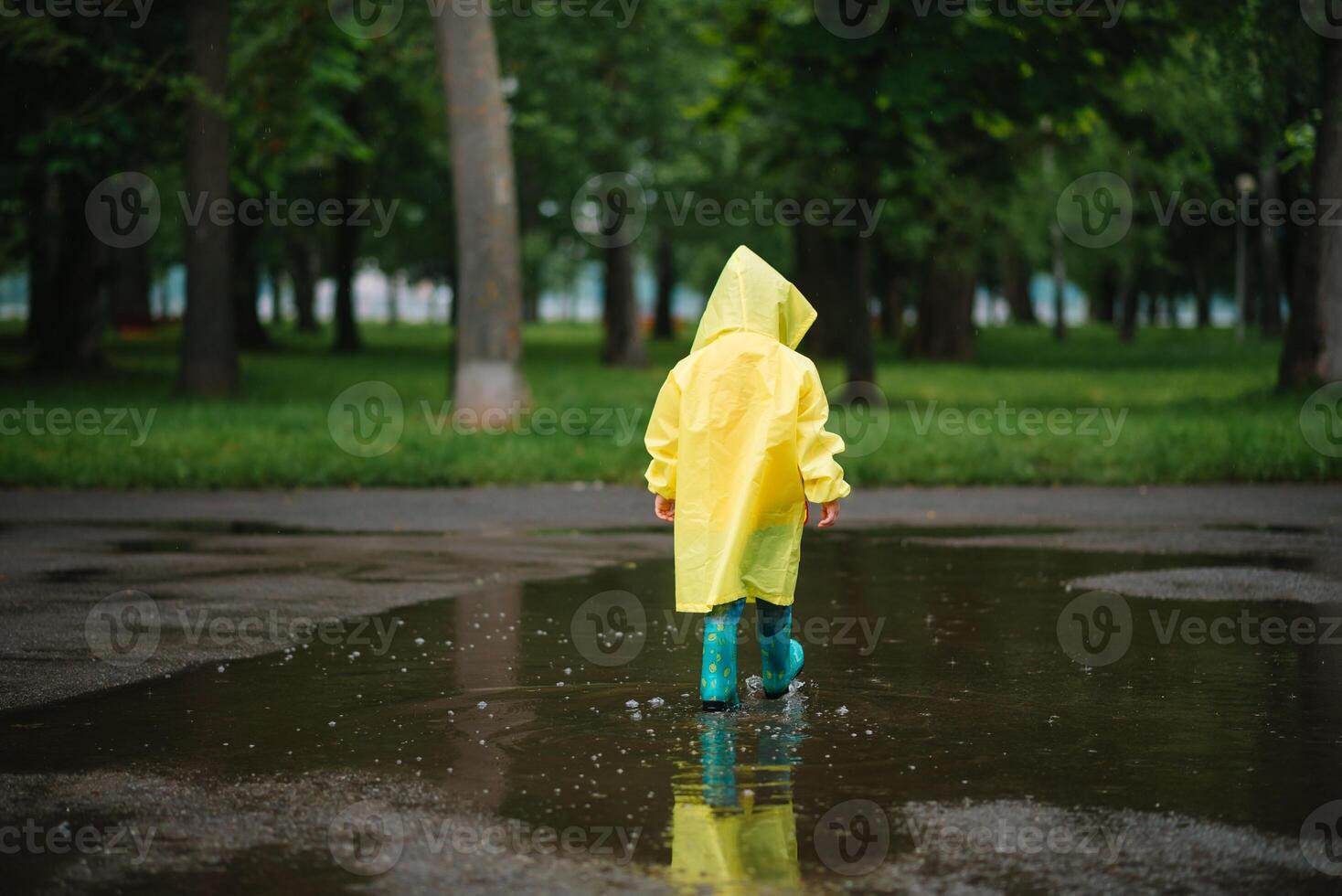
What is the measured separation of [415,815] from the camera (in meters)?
5.29

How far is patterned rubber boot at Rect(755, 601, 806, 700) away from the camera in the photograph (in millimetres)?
6918

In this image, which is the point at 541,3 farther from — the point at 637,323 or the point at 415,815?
the point at 415,815

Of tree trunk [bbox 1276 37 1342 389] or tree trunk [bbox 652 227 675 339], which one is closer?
tree trunk [bbox 1276 37 1342 389]

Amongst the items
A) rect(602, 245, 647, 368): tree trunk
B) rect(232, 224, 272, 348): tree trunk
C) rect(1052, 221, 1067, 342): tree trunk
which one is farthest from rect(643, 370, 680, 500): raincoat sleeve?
rect(1052, 221, 1067, 342): tree trunk

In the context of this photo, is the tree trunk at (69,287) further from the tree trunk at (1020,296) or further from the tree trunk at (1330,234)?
the tree trunk at (1020,296)

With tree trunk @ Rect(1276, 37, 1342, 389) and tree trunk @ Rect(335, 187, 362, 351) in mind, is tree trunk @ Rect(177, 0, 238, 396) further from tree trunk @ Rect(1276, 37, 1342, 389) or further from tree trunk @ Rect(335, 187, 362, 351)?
tree trunk @ Rect(335, 187, 362, 351)

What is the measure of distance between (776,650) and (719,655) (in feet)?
0.97

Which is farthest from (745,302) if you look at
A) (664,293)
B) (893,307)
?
(664,293)

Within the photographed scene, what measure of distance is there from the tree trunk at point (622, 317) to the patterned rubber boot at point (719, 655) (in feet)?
112

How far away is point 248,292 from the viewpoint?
4791 centimetres

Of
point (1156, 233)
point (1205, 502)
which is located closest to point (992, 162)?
point (1205, 502)

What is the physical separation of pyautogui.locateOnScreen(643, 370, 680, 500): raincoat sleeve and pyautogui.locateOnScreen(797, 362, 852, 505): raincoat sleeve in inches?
19.3

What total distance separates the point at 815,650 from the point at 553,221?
153 ft

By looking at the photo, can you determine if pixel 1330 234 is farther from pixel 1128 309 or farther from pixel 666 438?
pixel 1128 309
